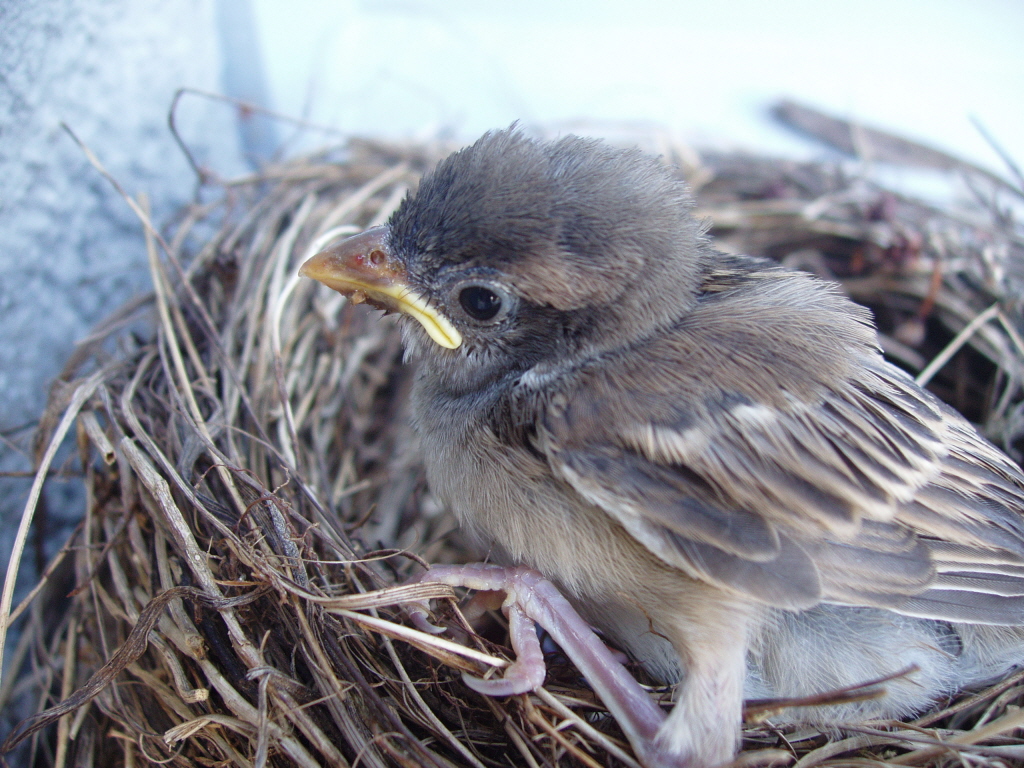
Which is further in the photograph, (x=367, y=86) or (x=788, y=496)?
(x=367, y=86)

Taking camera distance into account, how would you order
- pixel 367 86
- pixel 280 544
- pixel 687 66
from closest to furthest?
pixel 280 544 < pixel 367 86 < pixel 687 66

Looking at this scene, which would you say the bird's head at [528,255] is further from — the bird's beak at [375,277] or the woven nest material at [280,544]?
the woven nest material at [280,544]

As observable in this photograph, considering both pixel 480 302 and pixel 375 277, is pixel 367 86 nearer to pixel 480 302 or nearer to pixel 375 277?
pixel 375 277

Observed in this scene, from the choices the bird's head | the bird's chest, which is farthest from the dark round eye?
the bird's chest

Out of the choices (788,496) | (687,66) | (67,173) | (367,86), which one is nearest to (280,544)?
(788,496)

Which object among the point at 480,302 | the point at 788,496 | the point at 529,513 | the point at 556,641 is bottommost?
the point at 556,641

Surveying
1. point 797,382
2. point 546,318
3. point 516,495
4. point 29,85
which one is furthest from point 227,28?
point 797,382
